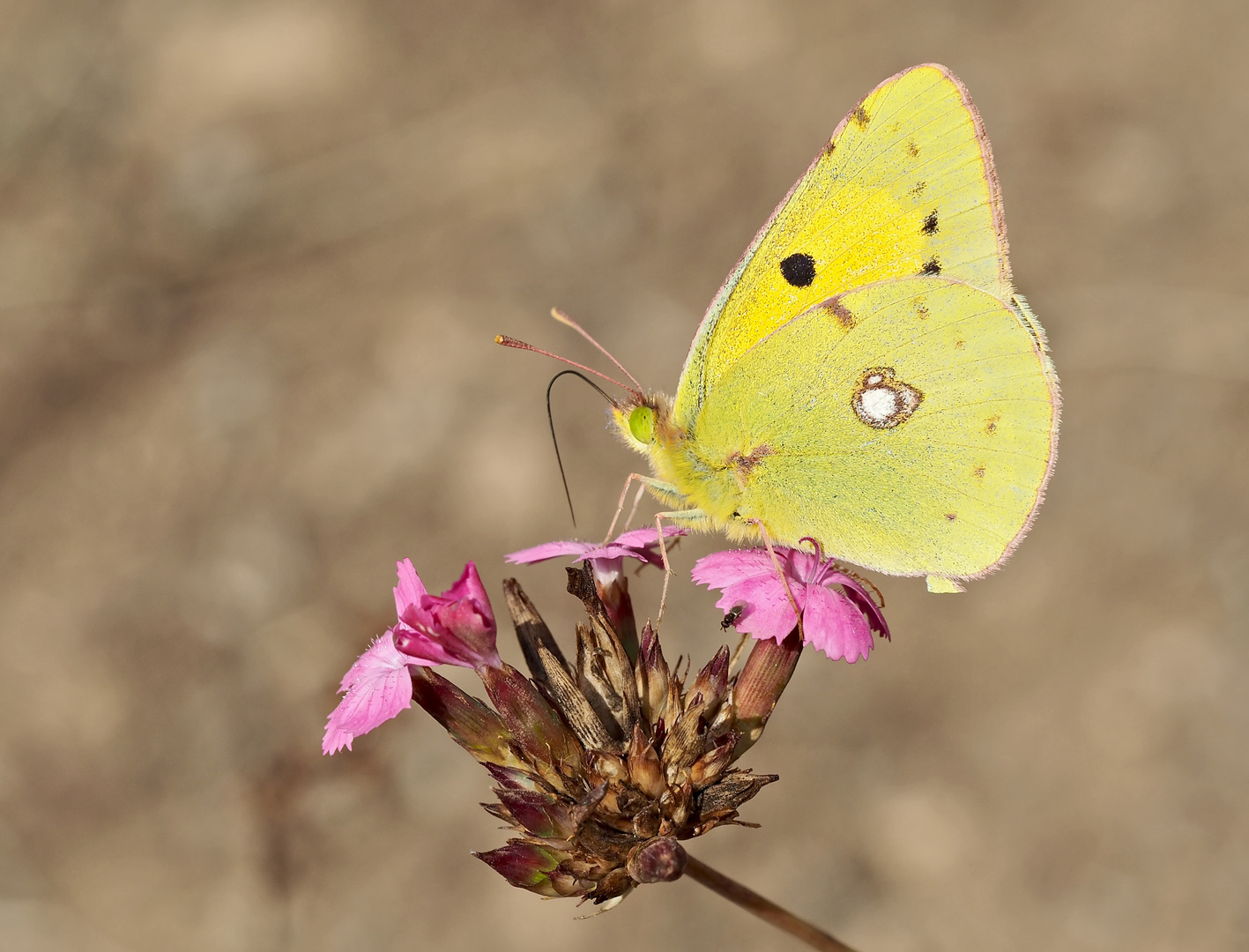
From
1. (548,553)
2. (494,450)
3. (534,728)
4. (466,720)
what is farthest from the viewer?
(494,450)

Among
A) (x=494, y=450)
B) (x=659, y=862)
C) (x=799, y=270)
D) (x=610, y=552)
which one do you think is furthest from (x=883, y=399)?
(x=494, y=450)

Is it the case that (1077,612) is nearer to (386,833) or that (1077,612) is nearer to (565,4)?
(386,833)

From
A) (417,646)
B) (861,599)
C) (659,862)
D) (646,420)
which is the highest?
(646,420)

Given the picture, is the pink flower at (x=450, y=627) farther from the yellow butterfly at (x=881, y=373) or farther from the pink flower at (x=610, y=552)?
the yellow butterfly at (x=881, y=373)

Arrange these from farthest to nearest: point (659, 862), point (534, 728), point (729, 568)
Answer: point (729, 568), point (534, 728), point (659, 862)

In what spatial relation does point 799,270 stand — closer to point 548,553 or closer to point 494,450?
point 548,553

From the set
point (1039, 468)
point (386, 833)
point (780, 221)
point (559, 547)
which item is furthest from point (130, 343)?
point (1039, 468)

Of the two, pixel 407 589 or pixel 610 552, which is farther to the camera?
pixel 610 552
